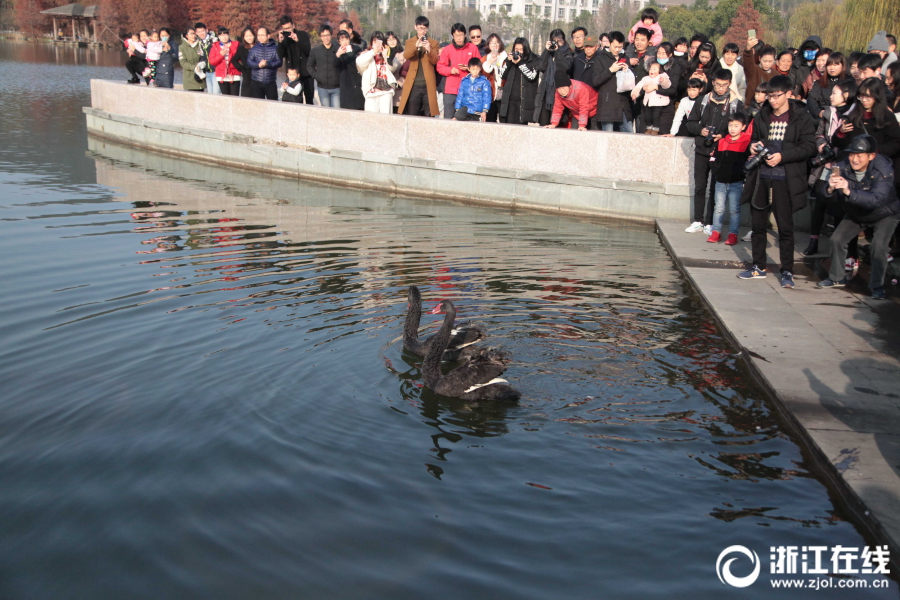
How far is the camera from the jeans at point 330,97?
1898 centimetres

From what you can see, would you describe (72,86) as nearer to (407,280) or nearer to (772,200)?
(407,280)

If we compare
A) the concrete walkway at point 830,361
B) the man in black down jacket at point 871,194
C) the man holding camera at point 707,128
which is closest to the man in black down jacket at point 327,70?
the man holding camera at point 707,128

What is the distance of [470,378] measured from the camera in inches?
280

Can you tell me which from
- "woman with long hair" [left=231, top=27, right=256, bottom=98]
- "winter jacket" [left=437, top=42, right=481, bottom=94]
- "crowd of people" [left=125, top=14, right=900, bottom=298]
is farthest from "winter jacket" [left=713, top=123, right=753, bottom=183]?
"woman with long hair" [left=231, top=27, right=256, bottom=98]

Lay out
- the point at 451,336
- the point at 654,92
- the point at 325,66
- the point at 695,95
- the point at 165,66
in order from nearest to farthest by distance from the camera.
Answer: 1. the point at 451,336
2. the point at 695,95
3. the point at 654,92
4. the point at 325,66
5. the point at 165,66

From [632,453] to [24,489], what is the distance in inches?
178

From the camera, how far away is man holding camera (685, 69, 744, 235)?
39.7 ft

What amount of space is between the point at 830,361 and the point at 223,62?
58.9 ft

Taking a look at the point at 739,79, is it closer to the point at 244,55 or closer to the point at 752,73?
the point at 752,73

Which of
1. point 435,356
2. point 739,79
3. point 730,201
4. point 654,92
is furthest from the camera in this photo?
point 654,92

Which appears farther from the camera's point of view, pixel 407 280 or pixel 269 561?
pixel 407 280

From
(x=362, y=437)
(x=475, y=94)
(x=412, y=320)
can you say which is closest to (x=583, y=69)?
(x=475, y=94)

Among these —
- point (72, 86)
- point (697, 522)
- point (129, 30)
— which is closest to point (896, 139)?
point (697, 522)

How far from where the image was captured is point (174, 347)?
8.33 meters
